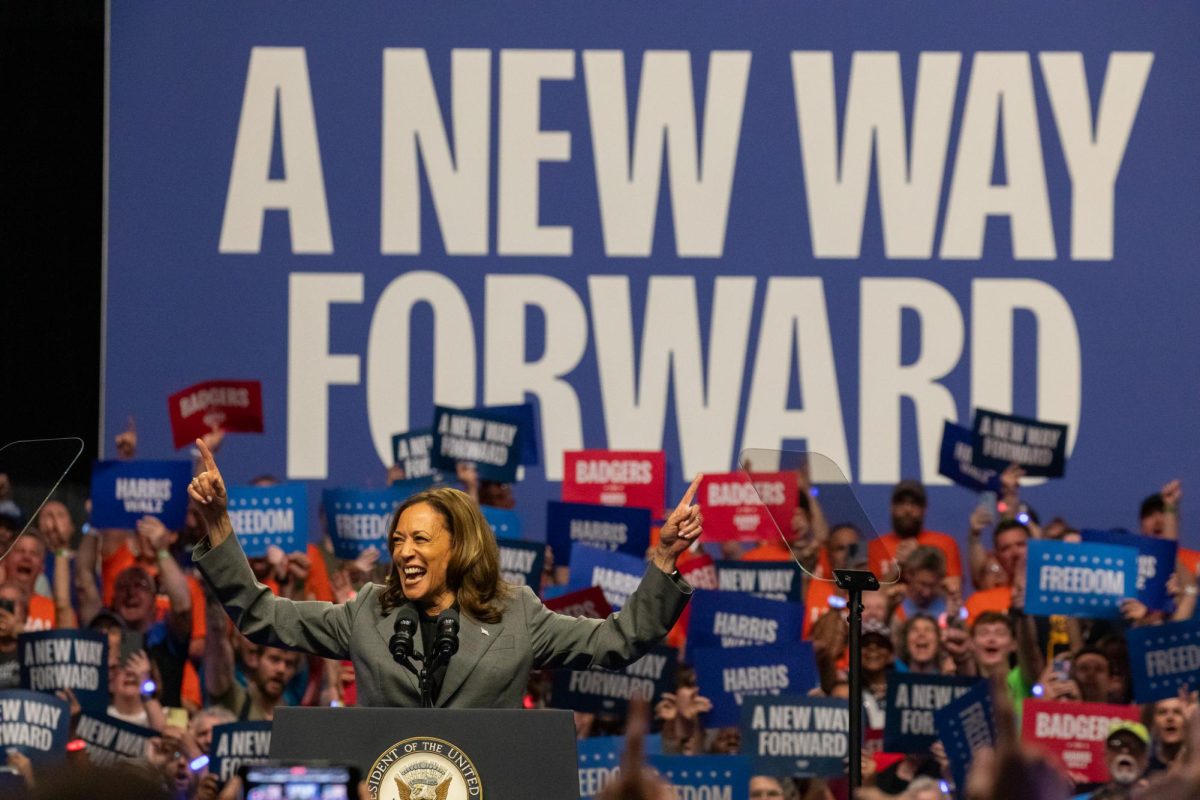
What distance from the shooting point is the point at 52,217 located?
890 cm

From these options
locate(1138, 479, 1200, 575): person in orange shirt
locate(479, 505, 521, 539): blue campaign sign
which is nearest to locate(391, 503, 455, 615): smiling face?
locate(479, 505, 521, 539): blue campaign sign

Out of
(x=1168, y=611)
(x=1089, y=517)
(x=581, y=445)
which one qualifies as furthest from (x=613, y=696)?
(x=1089, y=517)

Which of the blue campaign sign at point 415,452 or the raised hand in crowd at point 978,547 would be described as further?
the raised hand in crowd at point 978,547

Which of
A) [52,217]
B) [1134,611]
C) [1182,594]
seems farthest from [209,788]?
[52,217]

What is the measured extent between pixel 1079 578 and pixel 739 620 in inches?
46.5

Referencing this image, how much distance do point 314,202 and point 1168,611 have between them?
471 centimetres

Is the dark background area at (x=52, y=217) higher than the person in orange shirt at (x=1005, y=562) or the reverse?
higher

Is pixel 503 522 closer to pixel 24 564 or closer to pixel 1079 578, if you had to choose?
pixel 24 564

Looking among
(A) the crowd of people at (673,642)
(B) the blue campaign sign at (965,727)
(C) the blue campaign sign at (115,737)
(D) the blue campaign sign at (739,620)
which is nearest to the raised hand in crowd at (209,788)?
(A) the crowd of people at (673,642)

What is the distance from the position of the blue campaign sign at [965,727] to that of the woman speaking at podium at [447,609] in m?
2.12

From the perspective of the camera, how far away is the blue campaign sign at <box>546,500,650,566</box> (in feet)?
20.8

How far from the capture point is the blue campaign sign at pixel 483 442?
278 inches

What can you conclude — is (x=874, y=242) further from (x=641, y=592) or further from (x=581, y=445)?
(x=641, y=592)

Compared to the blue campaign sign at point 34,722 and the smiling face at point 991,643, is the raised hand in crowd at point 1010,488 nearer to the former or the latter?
the smiling face at point 991,643
